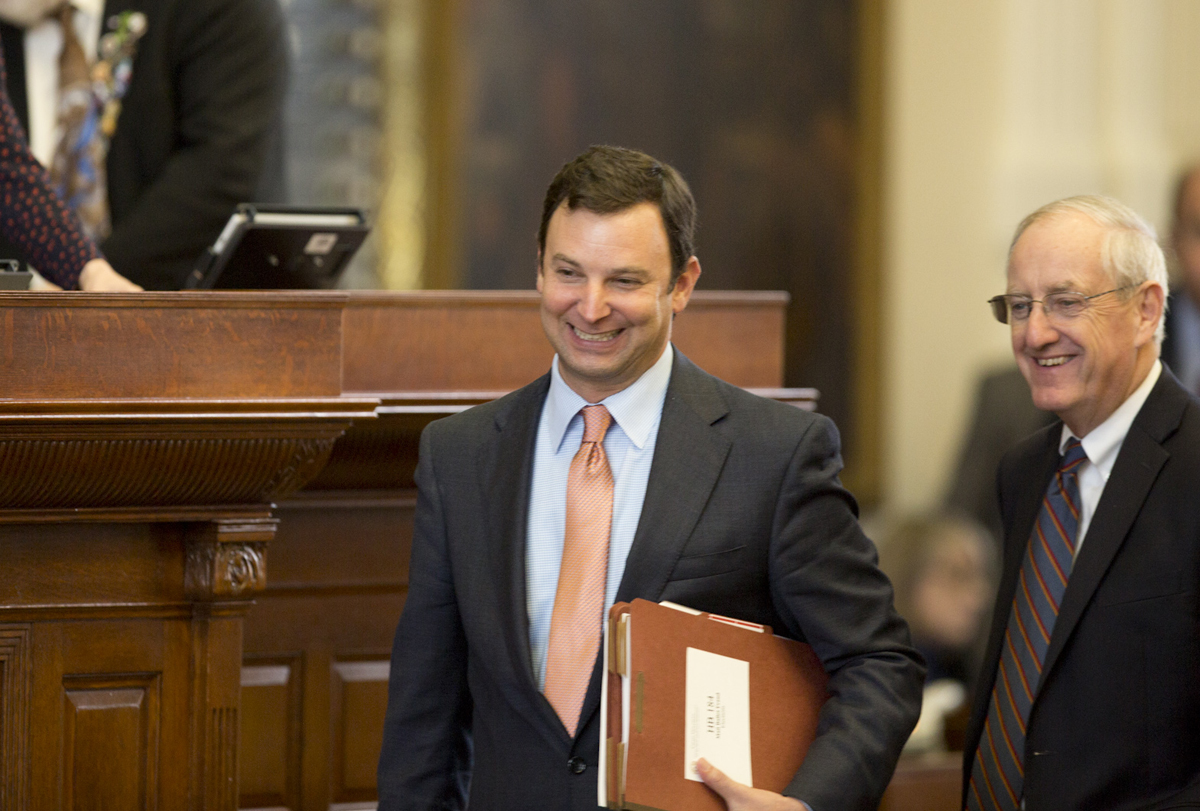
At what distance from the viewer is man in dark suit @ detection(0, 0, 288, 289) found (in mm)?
3891

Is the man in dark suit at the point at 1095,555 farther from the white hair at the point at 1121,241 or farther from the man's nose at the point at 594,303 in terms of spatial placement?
the man's nose at the point at 594,303

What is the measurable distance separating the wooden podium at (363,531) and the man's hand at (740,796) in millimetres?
1205

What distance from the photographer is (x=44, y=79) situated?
3.90 metres

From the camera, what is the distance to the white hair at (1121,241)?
8.36 feet

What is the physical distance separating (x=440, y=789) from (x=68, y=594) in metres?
0.79

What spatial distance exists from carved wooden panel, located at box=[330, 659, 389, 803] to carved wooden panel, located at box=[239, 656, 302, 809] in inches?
3.4

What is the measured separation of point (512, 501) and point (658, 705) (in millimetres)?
435

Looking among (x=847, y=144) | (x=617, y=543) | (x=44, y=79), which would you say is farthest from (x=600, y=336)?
(x=847, y=144)

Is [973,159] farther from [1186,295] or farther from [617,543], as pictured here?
[617,543]

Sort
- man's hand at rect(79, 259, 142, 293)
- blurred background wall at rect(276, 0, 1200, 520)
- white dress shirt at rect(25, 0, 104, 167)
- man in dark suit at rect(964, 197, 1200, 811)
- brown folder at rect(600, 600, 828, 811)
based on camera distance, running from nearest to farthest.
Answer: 1. brown folder at rect(600, 600, 828, 811)
2. man in dark suit at rect(964, 197, 1200, 811)
3. man's hand at rect(79, 259, 142, 293)
4. white dress shirt at rect(25, 0, 104, 167)
5. blurred background wall at rect(276, 0, 1200, 520)

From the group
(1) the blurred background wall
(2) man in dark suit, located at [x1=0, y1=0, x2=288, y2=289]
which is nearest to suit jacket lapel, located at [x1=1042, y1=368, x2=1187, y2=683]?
(2) man in dark suit, located at [x1=0, y1=0, x2=288, y2=289]

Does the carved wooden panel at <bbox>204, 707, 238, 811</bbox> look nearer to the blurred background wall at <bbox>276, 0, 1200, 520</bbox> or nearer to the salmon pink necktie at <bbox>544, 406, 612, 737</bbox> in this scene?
the salmon pink necktie at <bbox>544, 406, 612, 737</bbox>

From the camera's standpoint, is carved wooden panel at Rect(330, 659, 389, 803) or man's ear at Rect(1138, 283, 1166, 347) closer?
man's ear at Rect(1138, 283, 1166, 347)

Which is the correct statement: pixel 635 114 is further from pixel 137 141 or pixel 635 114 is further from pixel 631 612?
pixel 631 612
